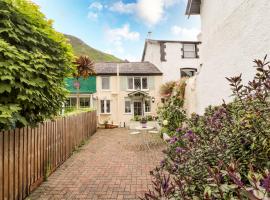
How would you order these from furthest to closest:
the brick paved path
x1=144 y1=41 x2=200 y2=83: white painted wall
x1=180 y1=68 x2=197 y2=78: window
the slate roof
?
1. x1=180 y1=68 x2=197 y2=78: window
2. the slate roof
3. x1=144 y1=41 x2=200 y2=83: white painted wall
4. the brick paved path

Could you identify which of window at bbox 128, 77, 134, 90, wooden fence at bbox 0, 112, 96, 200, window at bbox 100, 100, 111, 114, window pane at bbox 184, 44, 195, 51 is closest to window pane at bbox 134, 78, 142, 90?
window at bbox 128, 77, 134, 90

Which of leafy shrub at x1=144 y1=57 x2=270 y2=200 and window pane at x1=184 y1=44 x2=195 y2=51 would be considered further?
window pane at x1=184 y1=44 x2=195 y2=51

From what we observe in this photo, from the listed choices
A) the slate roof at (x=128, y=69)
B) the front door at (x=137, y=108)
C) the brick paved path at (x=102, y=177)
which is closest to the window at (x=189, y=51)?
the slate roof at (x=128, y=69)

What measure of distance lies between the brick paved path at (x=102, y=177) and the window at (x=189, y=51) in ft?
54.1

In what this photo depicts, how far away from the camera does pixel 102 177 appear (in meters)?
6.08

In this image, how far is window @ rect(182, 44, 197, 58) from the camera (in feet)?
76.3

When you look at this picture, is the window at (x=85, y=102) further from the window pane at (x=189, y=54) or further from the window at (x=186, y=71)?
the window pane at (x=189, y=54)

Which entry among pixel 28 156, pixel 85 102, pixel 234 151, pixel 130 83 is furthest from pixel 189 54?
pixel 234 151

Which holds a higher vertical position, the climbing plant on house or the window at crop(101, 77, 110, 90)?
the window at crop(101, 77, 110, 90)

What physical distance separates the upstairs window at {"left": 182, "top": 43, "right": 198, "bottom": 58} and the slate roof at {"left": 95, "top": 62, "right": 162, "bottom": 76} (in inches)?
141

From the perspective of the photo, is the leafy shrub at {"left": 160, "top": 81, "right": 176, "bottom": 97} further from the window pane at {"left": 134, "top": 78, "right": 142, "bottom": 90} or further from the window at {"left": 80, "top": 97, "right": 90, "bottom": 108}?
the window at {"left": 80, "top": 97, "right": 90, "bottom": 108}

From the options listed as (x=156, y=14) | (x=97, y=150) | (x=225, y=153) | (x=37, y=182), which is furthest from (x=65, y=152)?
(x=156, y=14)

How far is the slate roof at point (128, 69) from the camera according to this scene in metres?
23.0

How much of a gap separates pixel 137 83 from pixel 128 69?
195cm
